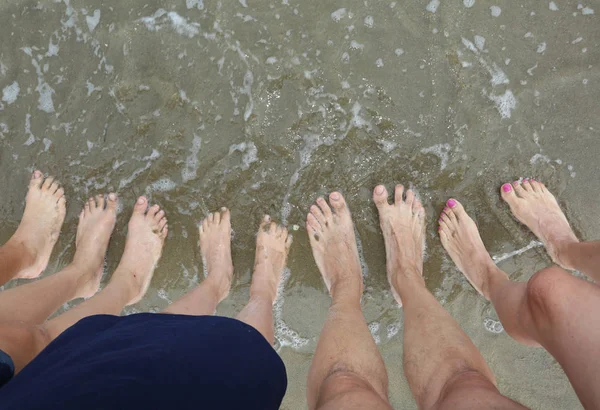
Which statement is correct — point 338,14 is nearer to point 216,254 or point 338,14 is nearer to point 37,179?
point 216,254

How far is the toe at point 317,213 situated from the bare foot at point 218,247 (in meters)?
0.48

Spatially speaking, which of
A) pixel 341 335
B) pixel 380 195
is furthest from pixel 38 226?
pixel 380 195

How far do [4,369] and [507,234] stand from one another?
236cm

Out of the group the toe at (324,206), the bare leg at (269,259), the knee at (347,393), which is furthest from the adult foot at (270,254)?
the knee at (347,393)

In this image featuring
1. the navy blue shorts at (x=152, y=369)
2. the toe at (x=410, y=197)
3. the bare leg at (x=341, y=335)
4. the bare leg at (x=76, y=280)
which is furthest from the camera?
the toe at (x=410, y=197)

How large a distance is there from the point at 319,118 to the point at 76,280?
1542mm

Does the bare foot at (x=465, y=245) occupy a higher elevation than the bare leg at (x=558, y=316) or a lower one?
higher

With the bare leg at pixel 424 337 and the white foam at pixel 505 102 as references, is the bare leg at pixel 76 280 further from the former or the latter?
the white foam at pixel 505 102

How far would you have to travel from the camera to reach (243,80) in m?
2.33

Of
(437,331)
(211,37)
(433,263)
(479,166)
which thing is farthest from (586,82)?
(211,37)

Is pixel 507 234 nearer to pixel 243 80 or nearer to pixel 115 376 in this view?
pixel 243 80

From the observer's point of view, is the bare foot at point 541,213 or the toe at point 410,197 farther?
the toe at point 410,197

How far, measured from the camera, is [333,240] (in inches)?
94.7

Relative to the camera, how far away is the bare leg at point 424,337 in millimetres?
1437
